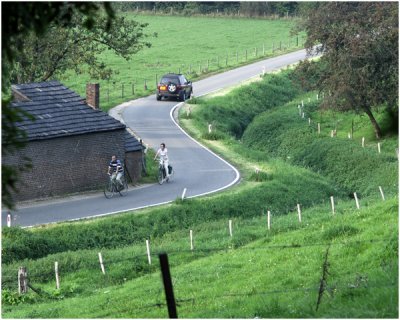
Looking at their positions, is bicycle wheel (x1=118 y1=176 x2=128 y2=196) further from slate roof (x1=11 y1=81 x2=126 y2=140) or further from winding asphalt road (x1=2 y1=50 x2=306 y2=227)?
slate roof (x1=11 y1=81 x2=126 y2=140)

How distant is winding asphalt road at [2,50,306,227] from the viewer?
33688 millimetres

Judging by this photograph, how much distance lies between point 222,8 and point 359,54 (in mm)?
57726

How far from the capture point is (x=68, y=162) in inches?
1467

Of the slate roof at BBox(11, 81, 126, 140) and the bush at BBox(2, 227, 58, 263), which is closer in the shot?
the bush at BBox(2, 227, 58, 263)

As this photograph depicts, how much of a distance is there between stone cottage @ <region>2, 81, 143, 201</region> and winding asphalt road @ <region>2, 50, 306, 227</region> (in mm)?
866

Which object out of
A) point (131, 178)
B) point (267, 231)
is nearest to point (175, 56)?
point (131, 178)

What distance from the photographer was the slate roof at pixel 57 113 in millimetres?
36625

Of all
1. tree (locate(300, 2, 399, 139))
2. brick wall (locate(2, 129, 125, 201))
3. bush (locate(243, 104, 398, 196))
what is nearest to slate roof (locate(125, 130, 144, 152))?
brick wall (locate(2, 129, 125, 201))

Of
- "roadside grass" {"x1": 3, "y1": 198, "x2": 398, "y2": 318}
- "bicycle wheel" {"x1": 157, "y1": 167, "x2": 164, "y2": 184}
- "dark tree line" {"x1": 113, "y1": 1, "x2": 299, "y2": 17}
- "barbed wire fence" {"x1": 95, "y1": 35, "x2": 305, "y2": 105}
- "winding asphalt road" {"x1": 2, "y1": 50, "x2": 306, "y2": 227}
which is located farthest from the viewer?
"dark tree line" {"x1": 113, "y1": 1, "x2": 299, "y2": 17}

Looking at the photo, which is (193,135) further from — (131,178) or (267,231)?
(267,231)

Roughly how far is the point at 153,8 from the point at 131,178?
6555cm

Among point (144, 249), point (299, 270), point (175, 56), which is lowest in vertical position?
point (175, 56)

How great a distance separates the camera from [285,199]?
37281 mm

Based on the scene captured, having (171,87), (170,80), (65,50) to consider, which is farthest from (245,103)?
(65,50)
